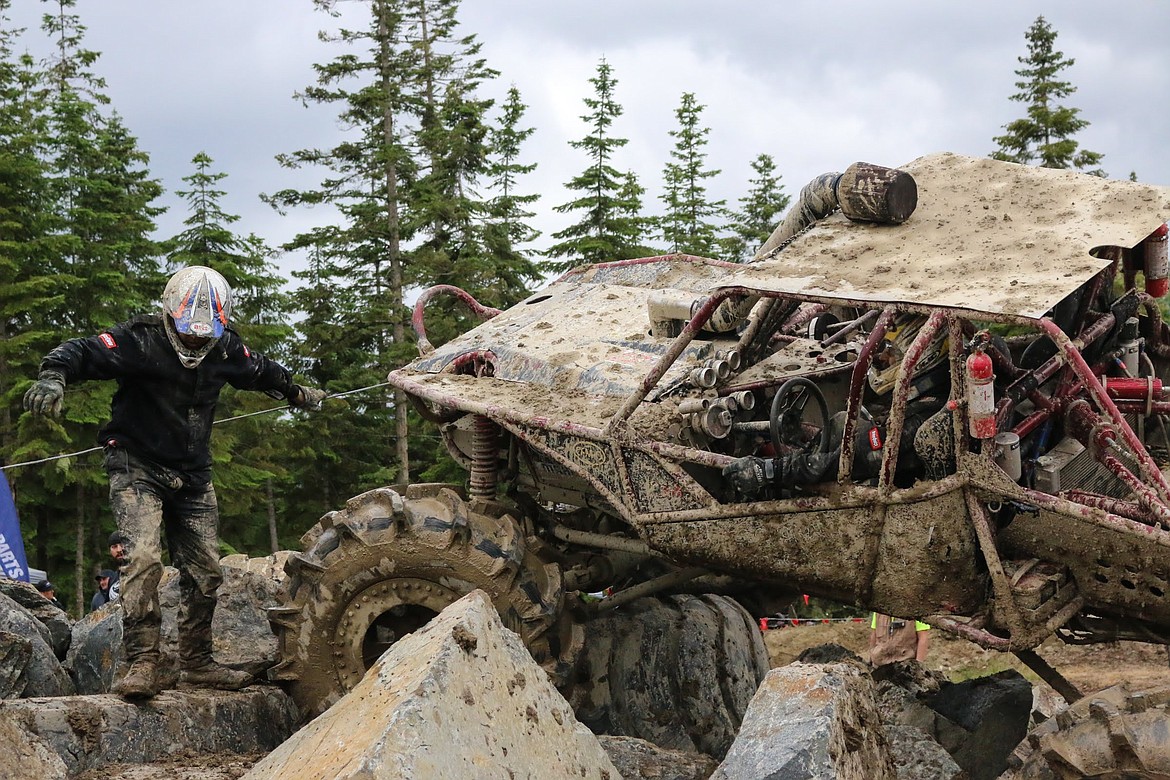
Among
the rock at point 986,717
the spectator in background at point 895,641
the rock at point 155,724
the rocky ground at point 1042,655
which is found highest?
the rock at point 155,724

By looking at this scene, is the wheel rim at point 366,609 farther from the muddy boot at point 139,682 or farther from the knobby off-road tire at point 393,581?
the muddy boot at point 139,682

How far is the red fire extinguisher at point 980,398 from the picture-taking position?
4.27 m

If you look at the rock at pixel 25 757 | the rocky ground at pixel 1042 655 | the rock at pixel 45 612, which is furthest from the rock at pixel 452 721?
the rocky ground at pixel 1042 655

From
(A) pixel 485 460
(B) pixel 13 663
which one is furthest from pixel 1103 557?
(B) pixel 13 663

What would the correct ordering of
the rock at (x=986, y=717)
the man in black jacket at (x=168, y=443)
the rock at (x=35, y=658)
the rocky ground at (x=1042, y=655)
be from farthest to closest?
the rocky ground at (x=1042, y=655) < the rock at (x=35, y=658) < the rock at (x=986, y=717) < the man in black jacket at (x=168, y=443)

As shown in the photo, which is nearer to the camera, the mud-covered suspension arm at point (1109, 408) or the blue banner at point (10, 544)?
the mud-covered suspension arm at point (1109, 408)

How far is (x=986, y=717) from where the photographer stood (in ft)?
19.0

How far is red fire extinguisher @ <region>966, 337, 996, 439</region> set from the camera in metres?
4.27

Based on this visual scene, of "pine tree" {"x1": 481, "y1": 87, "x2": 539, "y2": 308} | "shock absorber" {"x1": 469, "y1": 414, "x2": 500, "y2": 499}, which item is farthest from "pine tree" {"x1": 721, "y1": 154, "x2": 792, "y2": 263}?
"shock absorber" {"x1": 469, "y1": 414, "x2": 500, "y2": 499}

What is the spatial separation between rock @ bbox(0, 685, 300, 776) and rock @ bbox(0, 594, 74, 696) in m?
0.72

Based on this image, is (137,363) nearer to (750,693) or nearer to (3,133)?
(750,693)

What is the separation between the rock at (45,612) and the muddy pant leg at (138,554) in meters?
1.21

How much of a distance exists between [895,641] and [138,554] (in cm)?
638

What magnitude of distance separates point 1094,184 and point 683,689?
3335 millimetres
